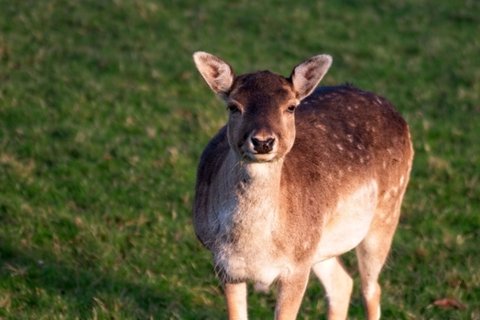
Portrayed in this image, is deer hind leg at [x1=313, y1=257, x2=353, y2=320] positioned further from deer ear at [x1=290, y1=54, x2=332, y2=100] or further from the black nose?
the black nose

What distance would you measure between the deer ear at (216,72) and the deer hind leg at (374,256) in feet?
5.56

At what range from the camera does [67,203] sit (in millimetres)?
8805

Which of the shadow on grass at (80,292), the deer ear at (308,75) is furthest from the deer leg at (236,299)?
the deer ear at (308,75)

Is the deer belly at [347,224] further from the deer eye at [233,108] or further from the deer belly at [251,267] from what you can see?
the deer eye at [233,108]

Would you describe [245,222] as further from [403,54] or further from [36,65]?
[403,54]

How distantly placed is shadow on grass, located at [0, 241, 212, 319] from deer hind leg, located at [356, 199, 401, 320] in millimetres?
1108

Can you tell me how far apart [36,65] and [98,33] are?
5.25 feet

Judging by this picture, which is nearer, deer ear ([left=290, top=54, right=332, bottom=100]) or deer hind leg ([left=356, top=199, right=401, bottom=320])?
deer ear ([left=290, top=54, right=332, bottom=100])

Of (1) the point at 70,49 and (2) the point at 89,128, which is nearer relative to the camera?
(2) the point at 89,128

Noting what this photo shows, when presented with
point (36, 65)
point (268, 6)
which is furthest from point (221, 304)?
point (268, 6)

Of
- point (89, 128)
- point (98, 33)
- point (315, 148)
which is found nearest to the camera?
point (315, 148)

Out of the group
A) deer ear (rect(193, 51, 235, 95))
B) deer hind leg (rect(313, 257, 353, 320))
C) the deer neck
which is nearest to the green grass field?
deer hind leg (rect(313, 257, 353, 320))

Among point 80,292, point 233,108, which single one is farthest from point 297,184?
point 80,292

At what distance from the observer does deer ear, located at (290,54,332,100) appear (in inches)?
241
